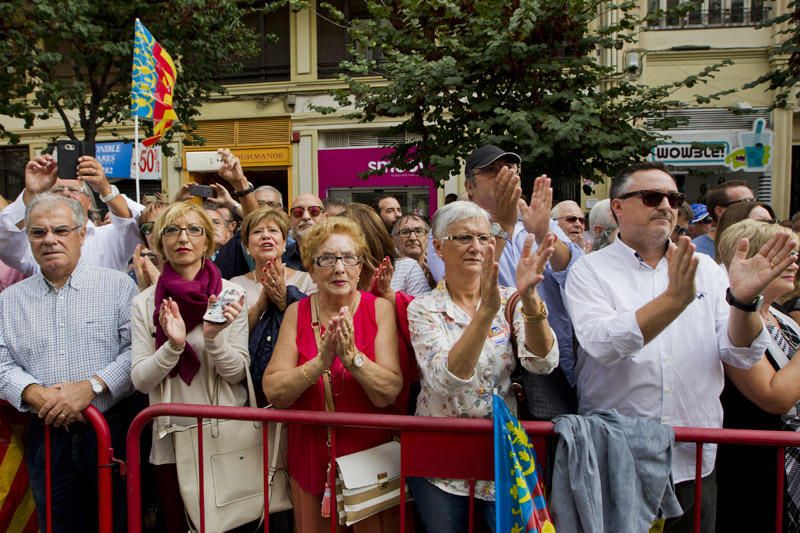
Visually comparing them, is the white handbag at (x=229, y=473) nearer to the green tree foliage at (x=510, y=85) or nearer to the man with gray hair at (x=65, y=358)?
the man with gray hair at (x=65, y=358)

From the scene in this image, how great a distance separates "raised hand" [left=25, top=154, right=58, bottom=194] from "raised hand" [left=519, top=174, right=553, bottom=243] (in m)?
2.93

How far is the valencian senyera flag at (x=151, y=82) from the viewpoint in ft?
20.4

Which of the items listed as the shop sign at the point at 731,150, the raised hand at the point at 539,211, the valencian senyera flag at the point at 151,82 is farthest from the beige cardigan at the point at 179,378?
the shop sign at the point at 731,150

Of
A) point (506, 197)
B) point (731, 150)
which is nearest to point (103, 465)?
point (506, 197)

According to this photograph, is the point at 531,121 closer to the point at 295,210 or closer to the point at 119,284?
the point at 295,210

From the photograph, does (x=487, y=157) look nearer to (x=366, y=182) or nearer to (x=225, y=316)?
(x=225, y=316)

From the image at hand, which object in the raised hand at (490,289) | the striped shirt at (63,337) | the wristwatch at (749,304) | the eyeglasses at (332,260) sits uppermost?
the eyeglasses at (332,260)

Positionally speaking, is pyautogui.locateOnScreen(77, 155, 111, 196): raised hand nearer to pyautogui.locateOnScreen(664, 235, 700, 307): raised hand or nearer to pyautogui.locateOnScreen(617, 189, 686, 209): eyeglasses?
pyautogui.locateOnScreen(617, 189, 686, 209): eyeglasses

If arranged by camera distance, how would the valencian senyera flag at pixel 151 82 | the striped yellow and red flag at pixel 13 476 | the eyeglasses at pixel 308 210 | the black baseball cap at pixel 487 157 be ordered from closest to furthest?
the striped yellow and red flag at pixel 13 476 < the black baseball cap at pixel 487 157 < the eyeglasses at pixel 308 210 < the valencian senyera flag at pixel 151 82

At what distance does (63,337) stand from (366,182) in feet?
36.8

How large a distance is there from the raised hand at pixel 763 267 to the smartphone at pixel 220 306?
199cm

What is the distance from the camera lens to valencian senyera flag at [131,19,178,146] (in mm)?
6219

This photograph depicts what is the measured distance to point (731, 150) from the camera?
12.3 meters

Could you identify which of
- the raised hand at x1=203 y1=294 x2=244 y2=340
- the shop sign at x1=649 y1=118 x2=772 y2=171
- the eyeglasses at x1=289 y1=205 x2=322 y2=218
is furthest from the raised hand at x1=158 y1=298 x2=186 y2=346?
the shop sign at x1=649 y1=118 x2=772 y2=171
